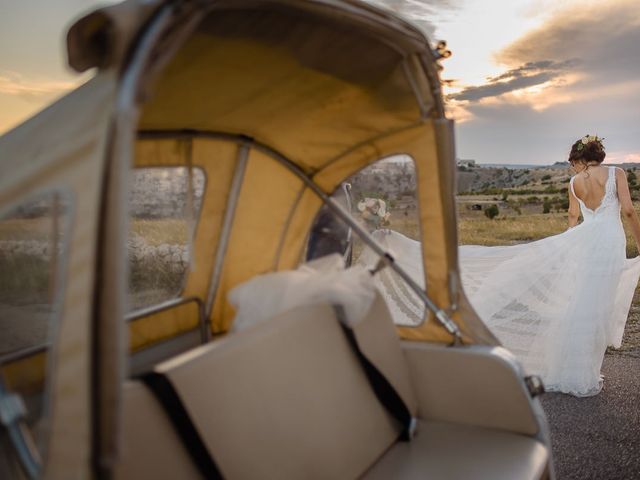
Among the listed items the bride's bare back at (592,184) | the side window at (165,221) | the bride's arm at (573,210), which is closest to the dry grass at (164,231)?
the side window at (165,221)

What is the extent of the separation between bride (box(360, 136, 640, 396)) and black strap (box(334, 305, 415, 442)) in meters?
2.28

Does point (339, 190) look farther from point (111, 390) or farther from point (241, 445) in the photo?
point (111, 390)

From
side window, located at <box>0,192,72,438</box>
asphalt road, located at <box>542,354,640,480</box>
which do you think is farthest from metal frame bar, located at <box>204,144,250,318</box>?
asphalt road, located at <box>542,354,640,480</box>

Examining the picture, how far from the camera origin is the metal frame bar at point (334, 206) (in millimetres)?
3391

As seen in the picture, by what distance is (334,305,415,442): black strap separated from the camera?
11.0 feet

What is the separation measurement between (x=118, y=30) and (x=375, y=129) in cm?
192

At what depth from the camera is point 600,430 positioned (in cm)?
489

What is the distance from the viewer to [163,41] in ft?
5.55

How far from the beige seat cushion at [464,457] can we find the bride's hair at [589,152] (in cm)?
442

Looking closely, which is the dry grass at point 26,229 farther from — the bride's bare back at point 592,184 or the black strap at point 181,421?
the bride's bare back at point 592,184

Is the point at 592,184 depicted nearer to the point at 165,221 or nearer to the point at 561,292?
the point at 561,292

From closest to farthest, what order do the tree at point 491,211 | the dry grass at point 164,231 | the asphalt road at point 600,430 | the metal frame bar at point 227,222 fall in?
the metal frame bar at point 227,222
the dry grass at point 164,231
the asphalt road at point 600,430
the tree at point 491,211

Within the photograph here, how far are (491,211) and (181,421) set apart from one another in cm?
2913

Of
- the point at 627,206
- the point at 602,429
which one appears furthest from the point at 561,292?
the point at 602,429
